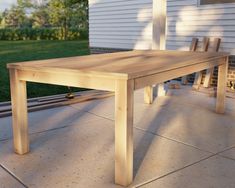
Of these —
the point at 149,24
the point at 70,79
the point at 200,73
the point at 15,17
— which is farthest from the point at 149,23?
the point at 15,17

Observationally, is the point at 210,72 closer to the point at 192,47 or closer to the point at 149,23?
the point at 192,47

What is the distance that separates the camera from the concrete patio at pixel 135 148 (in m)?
2.57

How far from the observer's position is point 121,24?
893cm

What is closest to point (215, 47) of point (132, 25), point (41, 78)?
point (132, 25)

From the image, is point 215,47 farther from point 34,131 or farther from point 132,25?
point 34,131

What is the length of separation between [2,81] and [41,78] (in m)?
4.57

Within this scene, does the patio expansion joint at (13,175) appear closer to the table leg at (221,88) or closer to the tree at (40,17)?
the table leg at (221,88)

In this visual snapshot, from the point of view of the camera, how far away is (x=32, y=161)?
2.89 metres

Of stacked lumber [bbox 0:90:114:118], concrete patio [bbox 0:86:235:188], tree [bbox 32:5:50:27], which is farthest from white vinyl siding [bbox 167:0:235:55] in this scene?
tree [bbox 32:5:50:27]

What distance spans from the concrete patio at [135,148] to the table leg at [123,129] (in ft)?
0.42

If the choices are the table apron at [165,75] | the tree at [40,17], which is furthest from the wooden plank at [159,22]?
the tree at [40,17]

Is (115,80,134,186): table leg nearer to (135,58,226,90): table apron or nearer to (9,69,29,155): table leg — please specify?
(135,58,226,90): table apron

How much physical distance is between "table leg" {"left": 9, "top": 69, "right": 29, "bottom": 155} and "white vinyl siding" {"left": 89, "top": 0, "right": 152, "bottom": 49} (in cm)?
542

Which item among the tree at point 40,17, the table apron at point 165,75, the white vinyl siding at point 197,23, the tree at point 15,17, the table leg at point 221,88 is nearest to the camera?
the table apron at point 165,75
